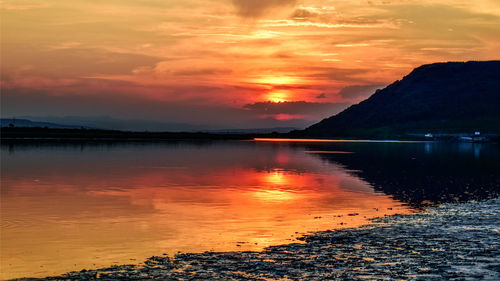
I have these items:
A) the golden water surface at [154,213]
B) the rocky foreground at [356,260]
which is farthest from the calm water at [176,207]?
the rocky foreground at [356,260]

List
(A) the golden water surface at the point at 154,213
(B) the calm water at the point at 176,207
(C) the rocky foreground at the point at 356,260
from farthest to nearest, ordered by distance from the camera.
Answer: (B) the calm water at the point at 176,207
(A) the golden water surface at the point at 154,213
(C) the rocky foreground at the point at 356,260

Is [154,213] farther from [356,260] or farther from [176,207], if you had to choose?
[356,260]

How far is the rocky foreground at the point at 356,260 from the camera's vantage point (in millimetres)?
17656

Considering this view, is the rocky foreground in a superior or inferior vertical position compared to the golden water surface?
superior

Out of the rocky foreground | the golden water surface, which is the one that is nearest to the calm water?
the golden water surface

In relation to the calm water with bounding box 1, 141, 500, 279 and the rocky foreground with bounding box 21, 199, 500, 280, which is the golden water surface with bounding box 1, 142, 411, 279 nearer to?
the calm water with bounding box 1, 141, 500, 279

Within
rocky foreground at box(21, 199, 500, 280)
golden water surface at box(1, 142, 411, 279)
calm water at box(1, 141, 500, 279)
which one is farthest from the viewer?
calm water at box(1, 141, 500, 279)

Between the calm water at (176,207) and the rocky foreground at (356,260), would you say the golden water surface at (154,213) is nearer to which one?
the calm water at (176,207)

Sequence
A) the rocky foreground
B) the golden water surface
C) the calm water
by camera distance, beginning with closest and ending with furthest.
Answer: the rocky foreground → the golden water surface → the calm water

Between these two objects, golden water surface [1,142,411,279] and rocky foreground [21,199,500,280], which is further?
golden water surface [1,142,411,279]

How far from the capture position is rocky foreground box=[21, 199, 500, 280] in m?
17.7

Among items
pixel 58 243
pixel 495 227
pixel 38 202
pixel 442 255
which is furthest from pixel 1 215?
pixel 495 227

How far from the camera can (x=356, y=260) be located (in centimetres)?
1956

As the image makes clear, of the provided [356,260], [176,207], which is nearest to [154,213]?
[176,207]
